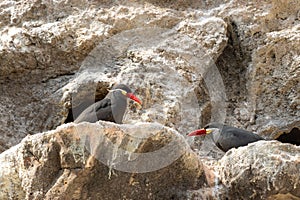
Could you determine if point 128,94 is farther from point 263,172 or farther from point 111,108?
point 263,172

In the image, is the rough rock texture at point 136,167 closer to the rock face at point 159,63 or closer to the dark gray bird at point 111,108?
the dark gray bird at point 111,108

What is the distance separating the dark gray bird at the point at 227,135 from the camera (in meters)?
7.00

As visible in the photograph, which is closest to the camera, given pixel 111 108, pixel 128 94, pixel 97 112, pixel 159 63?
pixel 97 112

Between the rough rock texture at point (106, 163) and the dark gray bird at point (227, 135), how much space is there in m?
1.05

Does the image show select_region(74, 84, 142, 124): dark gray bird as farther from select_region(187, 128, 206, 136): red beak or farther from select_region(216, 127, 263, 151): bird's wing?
select_region(216, 127, 263, 151): bird's wing

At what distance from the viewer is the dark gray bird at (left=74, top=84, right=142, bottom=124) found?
736cm

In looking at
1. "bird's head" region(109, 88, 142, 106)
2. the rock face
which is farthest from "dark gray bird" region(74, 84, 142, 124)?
the rock face

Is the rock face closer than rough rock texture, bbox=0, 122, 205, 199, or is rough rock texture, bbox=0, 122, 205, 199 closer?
rough rock texture, bbox=0, 122, 205, 199

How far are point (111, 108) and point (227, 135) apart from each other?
1.18 metres

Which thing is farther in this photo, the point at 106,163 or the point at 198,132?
the point at 198,132

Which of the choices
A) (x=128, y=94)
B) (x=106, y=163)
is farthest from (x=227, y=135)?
(x=106, y=163)

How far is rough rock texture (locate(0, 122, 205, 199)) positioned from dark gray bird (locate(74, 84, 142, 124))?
4.39ft

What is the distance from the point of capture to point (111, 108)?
748 cm

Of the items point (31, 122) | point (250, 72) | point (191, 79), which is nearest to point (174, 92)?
point (191, 79)
